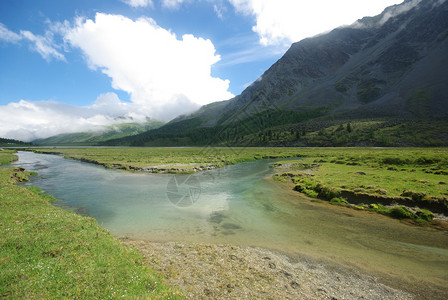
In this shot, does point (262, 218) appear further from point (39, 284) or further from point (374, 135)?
point (374, 135)

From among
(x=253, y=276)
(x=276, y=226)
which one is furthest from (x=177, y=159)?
(x=253, y=276)

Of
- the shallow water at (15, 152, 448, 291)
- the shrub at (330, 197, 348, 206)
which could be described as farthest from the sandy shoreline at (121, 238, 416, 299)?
the shrub at (330, 197, 348, 206)

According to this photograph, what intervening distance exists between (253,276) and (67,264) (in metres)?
9.30

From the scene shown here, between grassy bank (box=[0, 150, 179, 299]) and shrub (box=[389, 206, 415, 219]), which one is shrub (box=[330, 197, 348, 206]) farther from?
grassy bank (box=[0, 150, 179, 299])

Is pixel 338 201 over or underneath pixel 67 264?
underneath

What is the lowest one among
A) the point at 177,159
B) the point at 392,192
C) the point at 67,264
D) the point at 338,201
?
the point at 338,201

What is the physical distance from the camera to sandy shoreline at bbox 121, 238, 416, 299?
31.2 feet

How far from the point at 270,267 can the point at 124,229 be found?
13.0 meters

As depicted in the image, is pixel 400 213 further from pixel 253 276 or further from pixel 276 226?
pixel 253 276

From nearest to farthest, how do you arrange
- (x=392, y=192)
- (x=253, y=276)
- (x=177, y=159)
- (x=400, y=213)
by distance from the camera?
(x=253, y=276)
(x=400, y=213)
(x=392, y=192)
(x=177, y=159)

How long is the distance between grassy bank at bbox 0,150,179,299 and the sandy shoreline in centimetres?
136

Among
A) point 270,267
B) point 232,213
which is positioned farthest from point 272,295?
point 232,213

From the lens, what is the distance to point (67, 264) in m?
9.56

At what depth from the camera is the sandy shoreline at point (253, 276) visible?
374 inches
